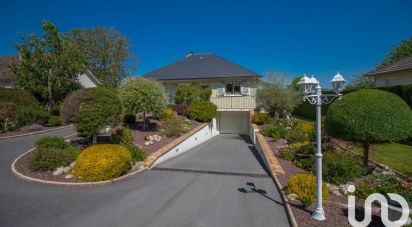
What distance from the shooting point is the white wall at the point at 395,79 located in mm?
18353

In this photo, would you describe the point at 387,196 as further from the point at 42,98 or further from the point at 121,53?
the point at 121,53

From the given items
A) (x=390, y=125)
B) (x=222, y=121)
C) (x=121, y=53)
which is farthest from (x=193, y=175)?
(x=121, y=53)

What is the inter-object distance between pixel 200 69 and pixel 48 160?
1980 cm

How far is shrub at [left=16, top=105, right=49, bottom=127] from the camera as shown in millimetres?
15806

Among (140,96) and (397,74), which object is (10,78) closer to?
(140,96)

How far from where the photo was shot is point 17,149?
36.8ft

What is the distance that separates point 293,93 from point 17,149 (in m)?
18.0

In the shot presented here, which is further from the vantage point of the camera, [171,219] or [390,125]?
[390,125]

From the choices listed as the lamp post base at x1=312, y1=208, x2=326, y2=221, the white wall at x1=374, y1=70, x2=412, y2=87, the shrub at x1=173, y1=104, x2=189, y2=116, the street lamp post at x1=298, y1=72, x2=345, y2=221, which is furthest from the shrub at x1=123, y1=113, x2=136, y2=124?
the white wall at x1=374, y1=70, x2=412, y2=87

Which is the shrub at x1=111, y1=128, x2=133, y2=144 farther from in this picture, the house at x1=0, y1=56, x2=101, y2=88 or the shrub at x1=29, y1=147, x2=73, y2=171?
the house at x1=0, y1=56, x2=101, y2=88

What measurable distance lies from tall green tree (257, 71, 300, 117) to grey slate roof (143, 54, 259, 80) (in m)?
3.67

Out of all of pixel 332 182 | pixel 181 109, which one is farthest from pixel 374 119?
pixel 181 109

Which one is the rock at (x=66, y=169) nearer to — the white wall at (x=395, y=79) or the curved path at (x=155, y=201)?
the curved path at (x=155, y=201)

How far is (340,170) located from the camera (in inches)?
287
